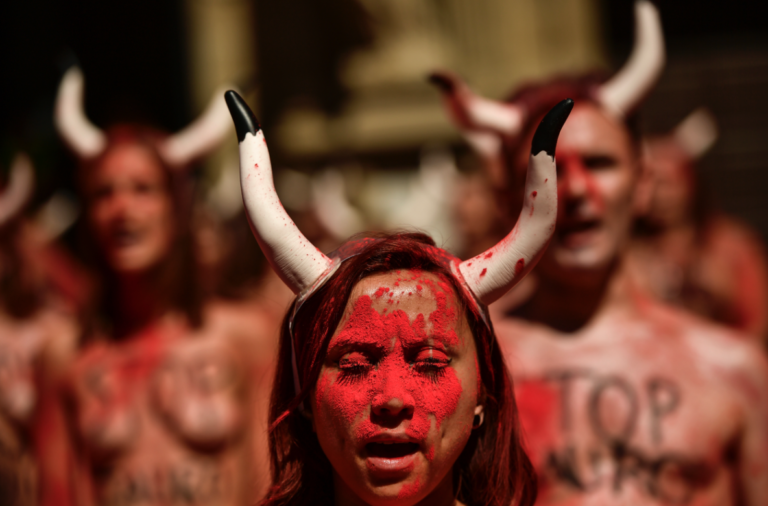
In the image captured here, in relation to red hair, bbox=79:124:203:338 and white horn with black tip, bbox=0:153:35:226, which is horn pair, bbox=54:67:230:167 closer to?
red hair, bbox=79:124:203:338

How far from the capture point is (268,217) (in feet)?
6.54

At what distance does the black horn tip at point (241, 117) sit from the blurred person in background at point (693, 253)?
475 centimetres

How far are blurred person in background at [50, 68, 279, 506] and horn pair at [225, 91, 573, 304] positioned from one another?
1894mm

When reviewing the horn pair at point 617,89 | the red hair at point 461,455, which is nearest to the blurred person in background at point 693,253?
the horn pair at point 617,89

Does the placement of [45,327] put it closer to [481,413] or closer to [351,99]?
[481,413]

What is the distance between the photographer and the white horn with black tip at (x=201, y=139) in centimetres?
407

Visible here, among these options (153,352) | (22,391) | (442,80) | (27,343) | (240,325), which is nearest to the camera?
(442,80)

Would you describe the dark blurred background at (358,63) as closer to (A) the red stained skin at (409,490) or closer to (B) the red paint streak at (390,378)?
(B) the red paint streak at (390,378)

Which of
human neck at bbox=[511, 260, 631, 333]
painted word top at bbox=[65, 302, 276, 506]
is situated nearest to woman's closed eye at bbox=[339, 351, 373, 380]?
human neck at bbox=[511, 260, 631, 333]

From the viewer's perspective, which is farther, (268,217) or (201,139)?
(201,139)

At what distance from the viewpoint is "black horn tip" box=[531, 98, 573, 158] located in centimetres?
189

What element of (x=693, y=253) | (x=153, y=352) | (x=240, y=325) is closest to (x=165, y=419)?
(x=153, y=352)

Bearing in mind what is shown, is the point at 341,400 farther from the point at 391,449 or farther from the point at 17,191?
the point at 17,191

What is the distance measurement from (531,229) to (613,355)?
4.56ft
